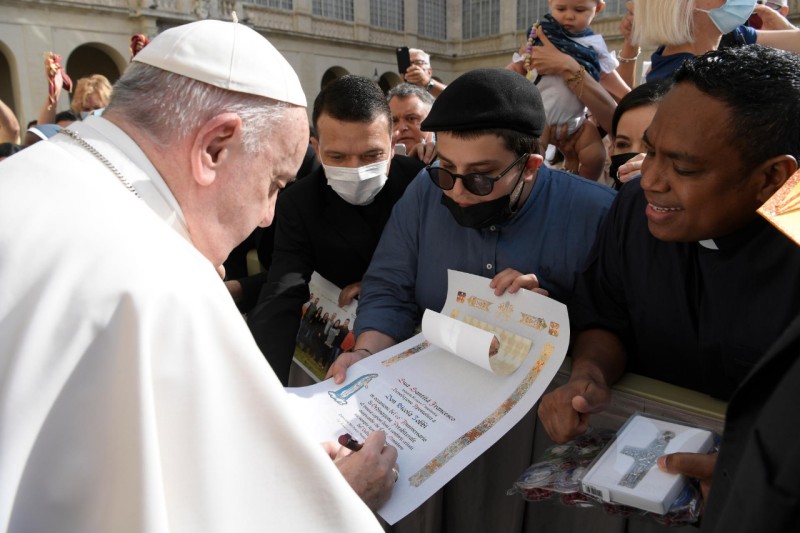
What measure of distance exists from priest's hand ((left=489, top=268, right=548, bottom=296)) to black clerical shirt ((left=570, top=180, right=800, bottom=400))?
5.3 inches

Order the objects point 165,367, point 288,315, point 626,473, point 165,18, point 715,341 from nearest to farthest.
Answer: point 165,367 → point 626,473 → point 715,341 → point 288,315 → point 165,18

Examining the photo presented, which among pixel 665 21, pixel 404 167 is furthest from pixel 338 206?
pixel 665 21

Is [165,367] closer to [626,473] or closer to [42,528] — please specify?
[42,528]

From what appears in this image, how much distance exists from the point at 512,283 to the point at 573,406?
0.44 m

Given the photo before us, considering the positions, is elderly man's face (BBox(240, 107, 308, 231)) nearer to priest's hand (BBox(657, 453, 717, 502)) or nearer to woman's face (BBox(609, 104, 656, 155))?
priest's hand (BBox(657, 453, 717, 502))

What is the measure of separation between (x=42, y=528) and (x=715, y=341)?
1443mm

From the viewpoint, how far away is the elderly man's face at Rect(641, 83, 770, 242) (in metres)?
1.41

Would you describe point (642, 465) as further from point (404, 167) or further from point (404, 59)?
point (404, 59)

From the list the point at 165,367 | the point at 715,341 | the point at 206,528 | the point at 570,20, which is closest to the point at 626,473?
the point at 715,341

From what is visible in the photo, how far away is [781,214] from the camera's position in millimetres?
893

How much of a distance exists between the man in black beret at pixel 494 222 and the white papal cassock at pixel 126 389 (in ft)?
2.46

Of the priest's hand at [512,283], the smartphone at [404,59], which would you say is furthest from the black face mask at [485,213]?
the smartphone at [404,59]

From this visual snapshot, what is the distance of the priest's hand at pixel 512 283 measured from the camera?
5.82 feet

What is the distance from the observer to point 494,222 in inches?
80.2
